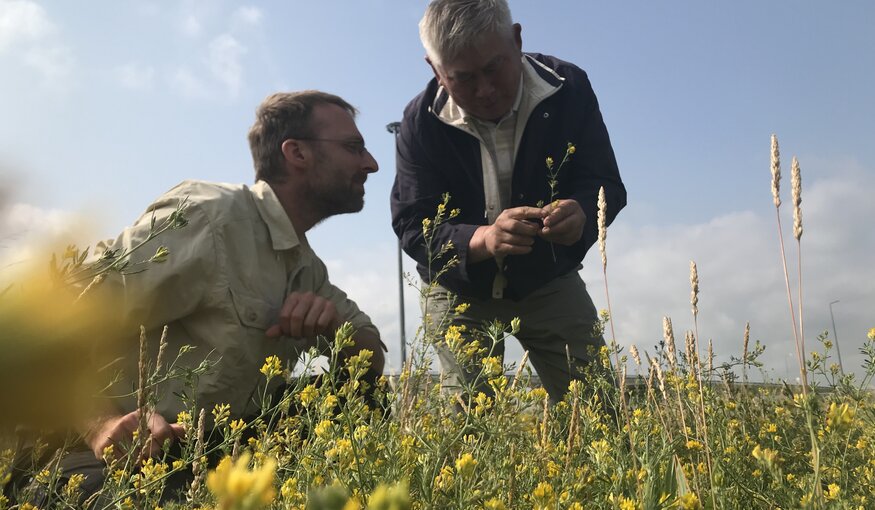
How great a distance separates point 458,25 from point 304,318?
67.5 inches

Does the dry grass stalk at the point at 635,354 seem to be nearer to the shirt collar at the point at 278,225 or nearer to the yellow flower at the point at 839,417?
the yellow flower at the point at 839,417

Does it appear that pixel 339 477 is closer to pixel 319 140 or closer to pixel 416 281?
pixel 416 281

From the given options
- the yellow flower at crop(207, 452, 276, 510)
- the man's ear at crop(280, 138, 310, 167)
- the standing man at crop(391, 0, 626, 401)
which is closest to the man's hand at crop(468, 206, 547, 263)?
the standing man at crop(391, 0, 626, 401)

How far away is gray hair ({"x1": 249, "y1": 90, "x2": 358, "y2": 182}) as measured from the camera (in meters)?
4.52

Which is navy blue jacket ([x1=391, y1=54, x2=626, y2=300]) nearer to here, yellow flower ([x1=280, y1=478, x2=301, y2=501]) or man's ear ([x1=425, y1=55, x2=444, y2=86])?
man's ear ([x1=425, y1=55, x2=444, y2=86])

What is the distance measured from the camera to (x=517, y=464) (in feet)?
6.88

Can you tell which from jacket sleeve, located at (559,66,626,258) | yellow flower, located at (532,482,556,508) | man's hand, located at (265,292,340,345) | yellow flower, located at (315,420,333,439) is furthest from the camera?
jacket sleeve, located at (559,66,626,258)

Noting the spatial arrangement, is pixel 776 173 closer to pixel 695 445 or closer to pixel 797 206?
pixel 797 206

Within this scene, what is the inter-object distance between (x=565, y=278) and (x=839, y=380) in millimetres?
1964

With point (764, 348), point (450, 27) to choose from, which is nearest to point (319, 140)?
point (450, 27)

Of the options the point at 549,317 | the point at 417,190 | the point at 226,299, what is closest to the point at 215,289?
the point at 226,299

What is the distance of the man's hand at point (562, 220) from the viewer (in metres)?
3.14

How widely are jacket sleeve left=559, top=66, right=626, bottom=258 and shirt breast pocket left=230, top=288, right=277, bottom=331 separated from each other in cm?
167

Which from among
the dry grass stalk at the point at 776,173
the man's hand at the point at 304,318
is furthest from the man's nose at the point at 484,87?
the dry grass stalk at the point at 776,173
